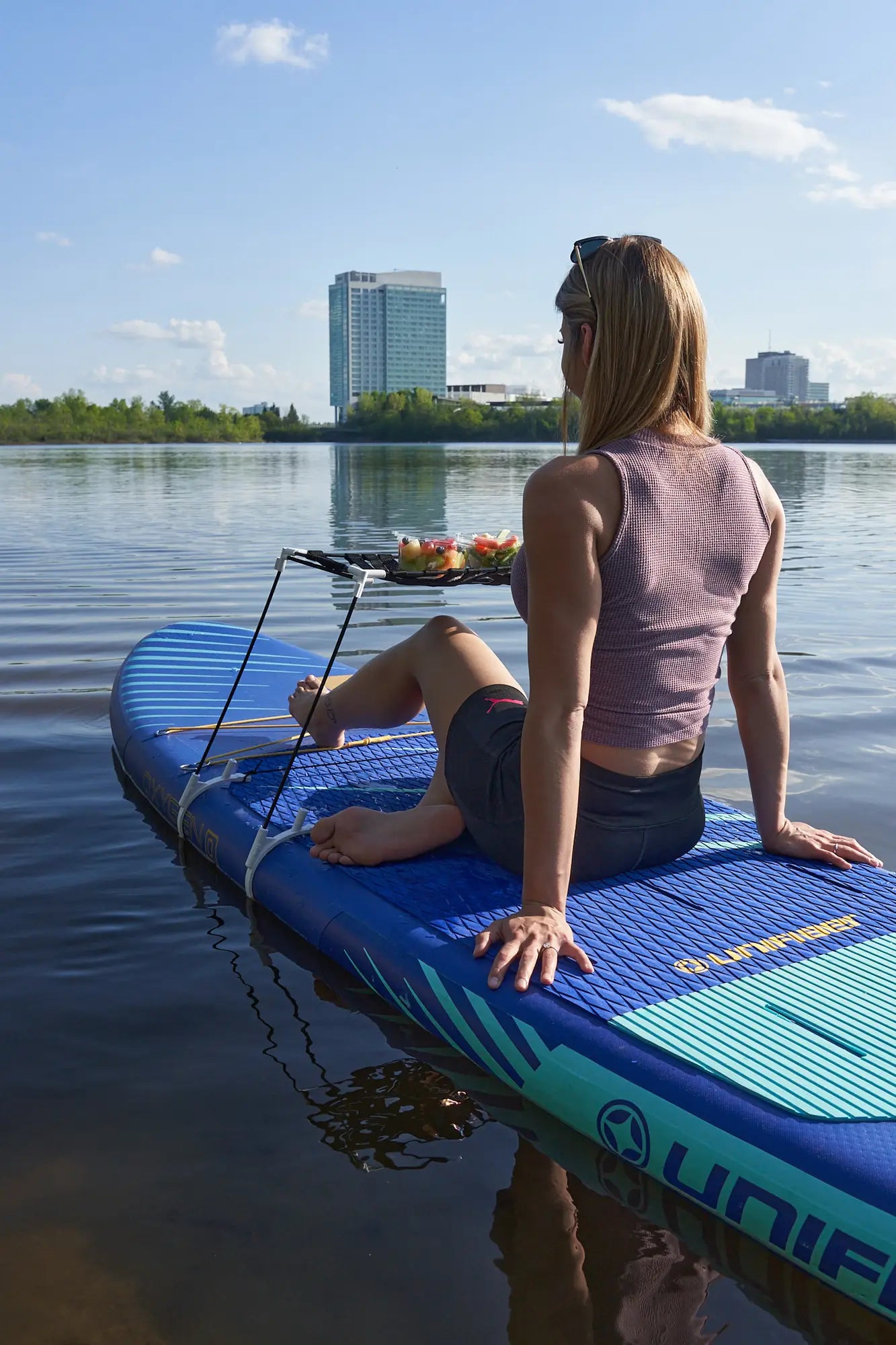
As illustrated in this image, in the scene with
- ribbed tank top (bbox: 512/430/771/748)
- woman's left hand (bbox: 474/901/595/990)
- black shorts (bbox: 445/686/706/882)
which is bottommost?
woman's left hand (bbox: 474/901/595/990)

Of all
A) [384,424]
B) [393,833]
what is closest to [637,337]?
[393,833]

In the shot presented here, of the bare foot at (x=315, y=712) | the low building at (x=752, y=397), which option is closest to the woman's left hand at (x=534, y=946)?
the bare foot at (x=315, y=712)

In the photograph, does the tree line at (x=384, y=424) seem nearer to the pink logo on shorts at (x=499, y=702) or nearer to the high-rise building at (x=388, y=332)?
the high-rise building at (x=388, y=332)

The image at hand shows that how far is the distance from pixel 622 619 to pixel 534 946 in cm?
79

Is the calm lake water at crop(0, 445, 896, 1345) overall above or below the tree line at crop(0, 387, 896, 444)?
below

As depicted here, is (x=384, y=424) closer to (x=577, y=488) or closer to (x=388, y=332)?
(x=388, y=332)

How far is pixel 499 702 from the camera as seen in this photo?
10.5 ft

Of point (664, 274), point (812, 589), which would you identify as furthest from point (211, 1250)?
point (812, 589)

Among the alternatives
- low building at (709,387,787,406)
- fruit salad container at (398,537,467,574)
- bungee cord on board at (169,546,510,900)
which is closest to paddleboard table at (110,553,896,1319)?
bungee cord on board at (169,546,510,900)

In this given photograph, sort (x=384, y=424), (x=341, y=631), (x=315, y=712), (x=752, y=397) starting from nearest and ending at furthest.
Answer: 1. (x=341, y=631)
2. (x=315, y=712)
3. (x=384, y=424)
4. (x=752, y=397)

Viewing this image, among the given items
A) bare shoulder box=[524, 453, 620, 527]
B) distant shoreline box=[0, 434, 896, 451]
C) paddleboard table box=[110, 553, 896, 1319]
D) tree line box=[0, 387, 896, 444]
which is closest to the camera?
paddleboard table box=[110, 553, 896, 1319]

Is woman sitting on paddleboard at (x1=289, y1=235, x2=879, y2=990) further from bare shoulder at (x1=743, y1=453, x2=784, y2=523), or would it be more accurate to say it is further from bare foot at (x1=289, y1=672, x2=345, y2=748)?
bare foot at (x1=289, y1=672, x2=345, y2=748)

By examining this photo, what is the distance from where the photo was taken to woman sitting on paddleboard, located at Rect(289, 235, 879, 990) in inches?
102

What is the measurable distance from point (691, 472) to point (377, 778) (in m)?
1.98
